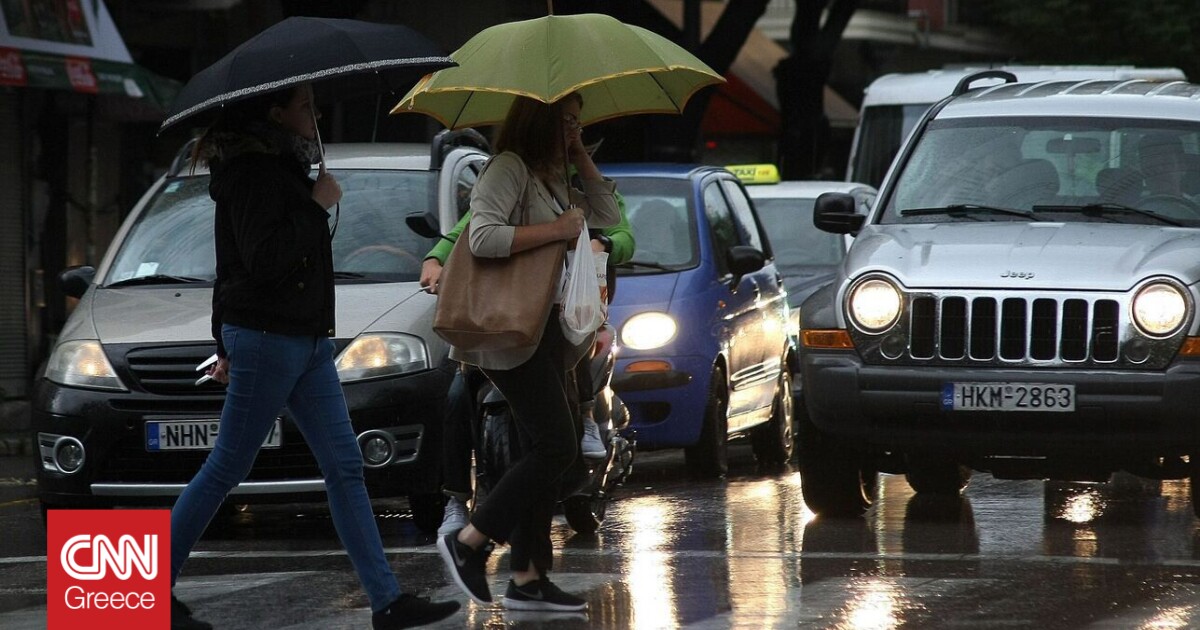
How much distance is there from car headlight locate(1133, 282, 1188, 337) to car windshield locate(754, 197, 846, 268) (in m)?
7.06

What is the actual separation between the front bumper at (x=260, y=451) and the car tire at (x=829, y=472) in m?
1.63

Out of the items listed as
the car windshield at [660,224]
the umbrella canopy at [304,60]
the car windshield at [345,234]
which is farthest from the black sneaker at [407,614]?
the car windshield at [660,224]

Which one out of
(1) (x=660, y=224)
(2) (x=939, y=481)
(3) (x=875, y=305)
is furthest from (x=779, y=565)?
(1) (x=660, y=224)

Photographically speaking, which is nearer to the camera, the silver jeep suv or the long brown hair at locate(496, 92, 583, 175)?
the long brown hair at locate(496, 92, 583, 175)

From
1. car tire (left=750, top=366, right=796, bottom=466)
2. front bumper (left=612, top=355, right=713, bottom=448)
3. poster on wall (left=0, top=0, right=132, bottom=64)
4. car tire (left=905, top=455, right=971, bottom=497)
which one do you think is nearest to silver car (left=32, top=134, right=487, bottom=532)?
front bumper (left=612, top=355, right=713, bottom=448)

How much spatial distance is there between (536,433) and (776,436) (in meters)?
6.25

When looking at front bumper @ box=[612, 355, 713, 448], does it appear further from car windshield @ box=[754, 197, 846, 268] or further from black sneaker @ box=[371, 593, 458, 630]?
black sneaker @ box=[371, 593, 458, 630]

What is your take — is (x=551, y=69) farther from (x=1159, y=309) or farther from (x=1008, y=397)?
(x=1159, y=309)

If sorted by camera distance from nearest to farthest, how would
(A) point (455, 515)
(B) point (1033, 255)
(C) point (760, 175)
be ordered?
(A) point (455, 515) < (B) point (1033, 255) < (C) point (760, 175)

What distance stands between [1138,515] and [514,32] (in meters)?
4.05

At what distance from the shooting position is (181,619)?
671 cm

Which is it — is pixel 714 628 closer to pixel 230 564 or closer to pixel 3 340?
pixel 230 564

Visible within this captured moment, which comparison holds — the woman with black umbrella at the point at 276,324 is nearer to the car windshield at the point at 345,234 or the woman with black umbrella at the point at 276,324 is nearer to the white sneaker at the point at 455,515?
the white sneaker at the point at 455,515

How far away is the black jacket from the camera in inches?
260
